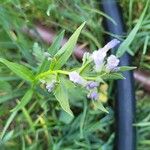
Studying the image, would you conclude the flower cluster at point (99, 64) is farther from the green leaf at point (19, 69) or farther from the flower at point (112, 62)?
the green leaf at point (19, 69)

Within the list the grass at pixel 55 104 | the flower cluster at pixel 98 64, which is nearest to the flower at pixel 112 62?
the flower cluster at pixel 98 64

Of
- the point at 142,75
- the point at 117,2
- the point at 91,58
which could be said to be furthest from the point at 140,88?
the point at 91,58

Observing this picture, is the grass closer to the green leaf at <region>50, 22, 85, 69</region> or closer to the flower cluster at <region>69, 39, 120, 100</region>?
the green leaf at <region>50, 22, 85, 69</region>

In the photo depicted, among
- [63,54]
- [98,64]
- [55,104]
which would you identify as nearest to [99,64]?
[98,64]

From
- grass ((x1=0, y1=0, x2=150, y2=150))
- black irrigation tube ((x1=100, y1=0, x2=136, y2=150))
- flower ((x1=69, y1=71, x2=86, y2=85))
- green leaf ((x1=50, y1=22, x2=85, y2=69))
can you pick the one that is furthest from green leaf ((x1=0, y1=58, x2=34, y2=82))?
black irrigation tube ((x1=100, y1=0, x2=136, y2=150))

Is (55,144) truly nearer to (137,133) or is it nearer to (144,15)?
(137,133)

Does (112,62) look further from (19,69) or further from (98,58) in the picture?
(19,69)
